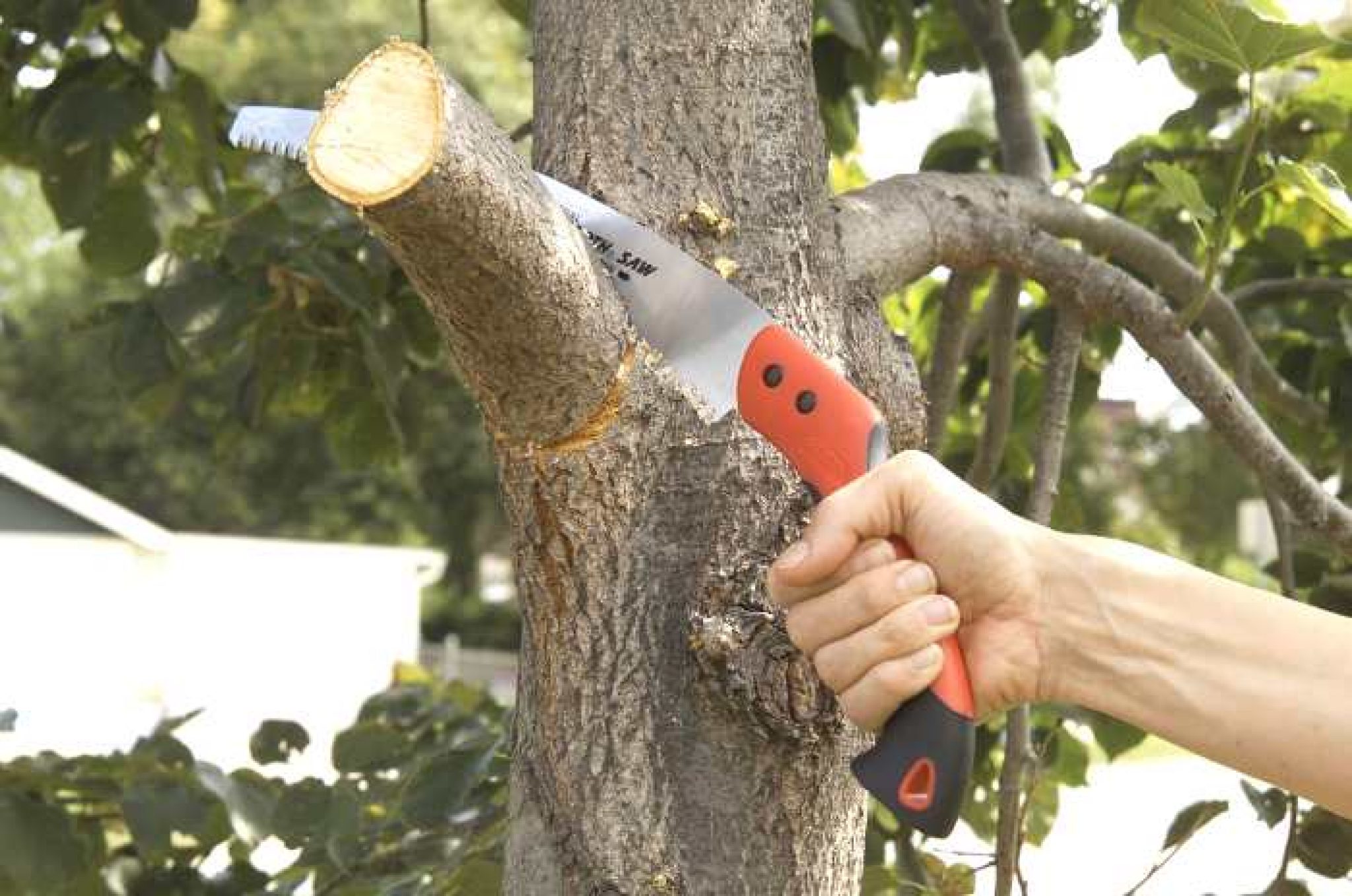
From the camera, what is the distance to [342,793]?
6.92 ft

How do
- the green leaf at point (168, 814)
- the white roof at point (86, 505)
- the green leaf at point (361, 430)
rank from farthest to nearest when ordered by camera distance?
the white roof at point (86, 505) < the green leaf at point (361, 430) < the green leaf at point (168, 814)

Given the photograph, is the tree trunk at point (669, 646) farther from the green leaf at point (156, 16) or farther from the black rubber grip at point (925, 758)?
the green leaf at point (156, 16)

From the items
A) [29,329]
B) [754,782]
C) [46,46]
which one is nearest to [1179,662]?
[754,782]

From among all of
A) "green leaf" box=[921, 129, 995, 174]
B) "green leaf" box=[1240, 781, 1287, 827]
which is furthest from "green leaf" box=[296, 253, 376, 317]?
"green leaf" box=[1240, 781, 1287, 827]

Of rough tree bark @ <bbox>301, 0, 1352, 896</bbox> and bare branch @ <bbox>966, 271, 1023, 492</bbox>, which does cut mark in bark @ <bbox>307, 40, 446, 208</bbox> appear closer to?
rough tree bark @ <bbox>301, 0, 1352, 896</bbox>

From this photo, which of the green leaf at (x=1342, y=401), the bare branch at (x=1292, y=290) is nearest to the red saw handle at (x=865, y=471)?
the bare branch at (x=1292, y=290)

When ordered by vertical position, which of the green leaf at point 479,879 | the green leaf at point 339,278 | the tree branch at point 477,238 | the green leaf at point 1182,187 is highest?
the green leaf at point 339,278

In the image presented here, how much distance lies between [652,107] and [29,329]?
34084 millimetres

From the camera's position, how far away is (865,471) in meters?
1.34

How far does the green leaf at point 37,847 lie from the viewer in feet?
6.14

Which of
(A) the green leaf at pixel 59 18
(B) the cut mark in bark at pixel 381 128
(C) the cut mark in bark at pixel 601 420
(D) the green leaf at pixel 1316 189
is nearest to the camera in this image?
(B) the cut mark in bark at pixel 381 128

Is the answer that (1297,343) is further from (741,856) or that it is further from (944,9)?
(741,856)

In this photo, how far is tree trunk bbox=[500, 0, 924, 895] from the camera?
1336mm

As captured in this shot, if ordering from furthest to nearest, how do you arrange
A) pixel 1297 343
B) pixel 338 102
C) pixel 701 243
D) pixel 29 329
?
pixel 29 329 → pixel 1297 343 → pixel 701 243 → pixel 338 102
